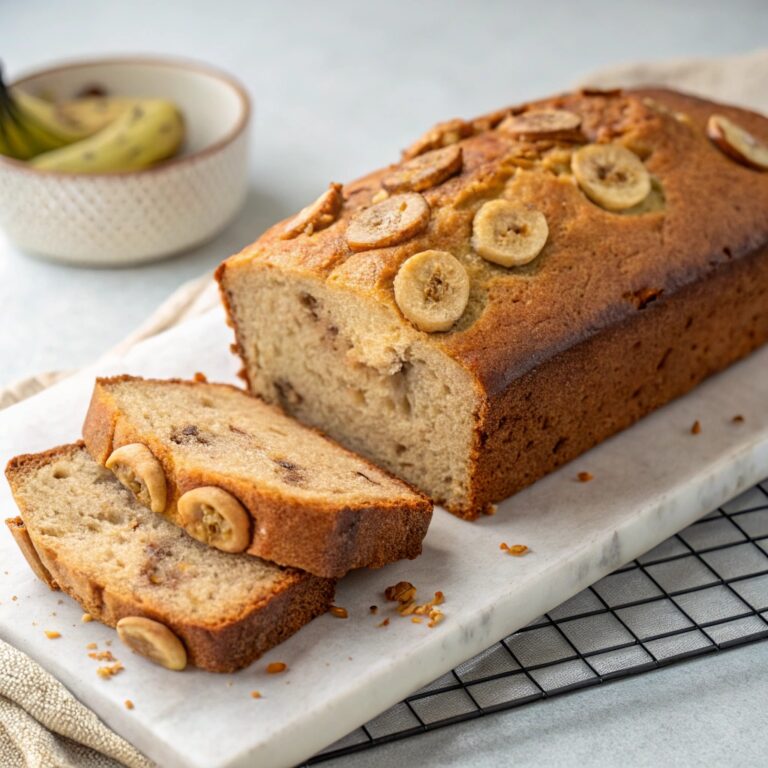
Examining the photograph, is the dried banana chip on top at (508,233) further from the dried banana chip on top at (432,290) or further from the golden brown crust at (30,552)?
the golden brown crust at (30,552)

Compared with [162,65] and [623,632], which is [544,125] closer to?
[623,632]

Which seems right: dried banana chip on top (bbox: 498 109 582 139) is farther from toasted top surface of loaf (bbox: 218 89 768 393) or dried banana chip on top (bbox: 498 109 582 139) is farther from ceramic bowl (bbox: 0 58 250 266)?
ceramic bowl (bbox: 0 58 250 266)

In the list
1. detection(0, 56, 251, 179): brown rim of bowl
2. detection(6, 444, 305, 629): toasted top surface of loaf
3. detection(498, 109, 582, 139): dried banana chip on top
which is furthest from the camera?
detection(0, 56, 251, 179): brown rim of bowl

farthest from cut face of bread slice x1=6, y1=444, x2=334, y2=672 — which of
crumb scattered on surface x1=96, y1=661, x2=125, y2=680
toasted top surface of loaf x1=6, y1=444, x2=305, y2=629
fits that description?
crumb scattered on surface x1=96, y1=661, x2=125, y2=680

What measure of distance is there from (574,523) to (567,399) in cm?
38

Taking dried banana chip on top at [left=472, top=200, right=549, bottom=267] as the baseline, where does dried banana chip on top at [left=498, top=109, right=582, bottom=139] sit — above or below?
above

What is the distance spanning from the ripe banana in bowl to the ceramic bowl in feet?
0.58

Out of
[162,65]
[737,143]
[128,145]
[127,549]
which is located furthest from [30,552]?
[162,65]

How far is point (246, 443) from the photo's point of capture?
3246 millimetres

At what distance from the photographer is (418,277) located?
10.6 ft

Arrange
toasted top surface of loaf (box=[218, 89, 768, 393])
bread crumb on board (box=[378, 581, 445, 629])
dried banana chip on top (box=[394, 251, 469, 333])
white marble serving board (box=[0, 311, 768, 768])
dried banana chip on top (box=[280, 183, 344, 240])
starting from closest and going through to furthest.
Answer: white marble serving board (box=[0, 311, 768, 768]) < bread crumb on board (box=[378, 581, 445, 629]) < dried banana chip on top (box=[394, 251, 469, 333]) < toasted top surface of loaf (box=[218, 89, 768, 393]) < dried banana chip on top (box=[280, 183, 344, 240])

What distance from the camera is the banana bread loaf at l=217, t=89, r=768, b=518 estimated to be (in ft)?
10.7

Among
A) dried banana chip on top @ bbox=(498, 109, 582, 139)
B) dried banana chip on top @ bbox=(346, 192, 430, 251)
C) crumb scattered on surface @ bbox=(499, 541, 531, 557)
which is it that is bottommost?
crumb scattered on surface @ bbox=(499, 541, 531, 557)

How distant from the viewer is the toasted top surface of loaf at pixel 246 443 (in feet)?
9.86
